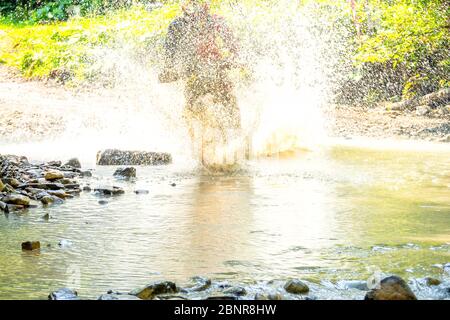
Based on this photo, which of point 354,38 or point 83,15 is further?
point 83,15

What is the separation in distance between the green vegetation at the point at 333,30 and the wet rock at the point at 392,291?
15.5 meters

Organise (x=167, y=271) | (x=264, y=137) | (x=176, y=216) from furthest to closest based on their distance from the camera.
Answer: (x=264, y=137) → (x=176, y=216) → (x=167, y=271)

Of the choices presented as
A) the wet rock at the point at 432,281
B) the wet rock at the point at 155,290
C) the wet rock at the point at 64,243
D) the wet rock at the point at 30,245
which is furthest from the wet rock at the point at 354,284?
the wet rock at the point at 30,245

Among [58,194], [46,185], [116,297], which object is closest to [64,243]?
[116,297]

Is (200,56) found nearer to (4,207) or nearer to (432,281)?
(4,207)

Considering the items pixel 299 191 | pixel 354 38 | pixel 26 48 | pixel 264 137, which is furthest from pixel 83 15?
pixel 299 191

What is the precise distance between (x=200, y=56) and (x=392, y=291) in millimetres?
7502

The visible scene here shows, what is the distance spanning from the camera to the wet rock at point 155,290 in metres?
5.12

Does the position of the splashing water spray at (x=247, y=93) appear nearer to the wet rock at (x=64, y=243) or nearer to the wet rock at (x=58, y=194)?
the wet rock at (x=58, y=194)

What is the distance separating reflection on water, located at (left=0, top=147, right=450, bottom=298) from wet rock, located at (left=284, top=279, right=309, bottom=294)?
15.6 inches

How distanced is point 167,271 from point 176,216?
2486mm

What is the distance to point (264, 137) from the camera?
15.7 metres

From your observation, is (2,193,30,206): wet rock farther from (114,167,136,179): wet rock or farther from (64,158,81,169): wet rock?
(64,158,81,169): wet rock
